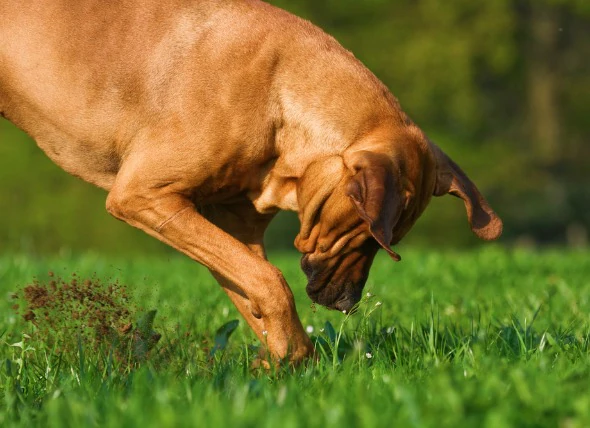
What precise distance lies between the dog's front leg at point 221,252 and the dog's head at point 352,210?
40 centimetres

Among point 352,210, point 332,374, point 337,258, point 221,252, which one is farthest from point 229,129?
point 332,374

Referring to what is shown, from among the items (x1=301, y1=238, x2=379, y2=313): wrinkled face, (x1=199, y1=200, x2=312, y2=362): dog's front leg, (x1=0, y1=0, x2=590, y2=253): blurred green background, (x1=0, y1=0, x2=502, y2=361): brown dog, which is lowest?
(x1=0, y1=0, x2=590, y2=253): blurred green background

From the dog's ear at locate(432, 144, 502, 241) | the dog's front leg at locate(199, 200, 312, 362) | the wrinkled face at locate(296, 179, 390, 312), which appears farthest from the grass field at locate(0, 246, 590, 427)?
the dog's ear at locate(432, 144, 502, 241)

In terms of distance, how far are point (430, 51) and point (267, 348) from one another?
21.4 m

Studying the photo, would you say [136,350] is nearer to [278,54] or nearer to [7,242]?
[278,54]

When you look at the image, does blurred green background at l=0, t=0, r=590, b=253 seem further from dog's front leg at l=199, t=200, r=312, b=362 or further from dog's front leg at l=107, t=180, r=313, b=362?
dog's front leg at l=107, t=180, r=313, b=362

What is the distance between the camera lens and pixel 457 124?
27250 millimetres

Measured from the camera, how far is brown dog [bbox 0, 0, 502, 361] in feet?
15.3

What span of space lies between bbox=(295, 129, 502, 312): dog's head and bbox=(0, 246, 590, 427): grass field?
191mm

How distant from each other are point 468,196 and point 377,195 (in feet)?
2.70

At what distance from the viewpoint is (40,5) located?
5098mm

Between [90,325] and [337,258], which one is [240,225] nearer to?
[337,258]

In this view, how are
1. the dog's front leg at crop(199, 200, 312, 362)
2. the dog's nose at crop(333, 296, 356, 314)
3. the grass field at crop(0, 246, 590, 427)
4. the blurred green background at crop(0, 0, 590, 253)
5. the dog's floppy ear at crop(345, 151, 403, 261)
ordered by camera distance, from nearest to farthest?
the grass field at crop(0, 246, 590, 427), the dog's floppy ear at crop(345, 151, 403, 261), the dog's nose at crop(333, 296, 356, 314), the dog's front leg at crop(199, 200, 312, 362), the blurred green background at crop(0, 0, 590, 253)

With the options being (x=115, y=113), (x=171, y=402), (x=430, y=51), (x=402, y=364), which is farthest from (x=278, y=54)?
(x=430, y=51)
